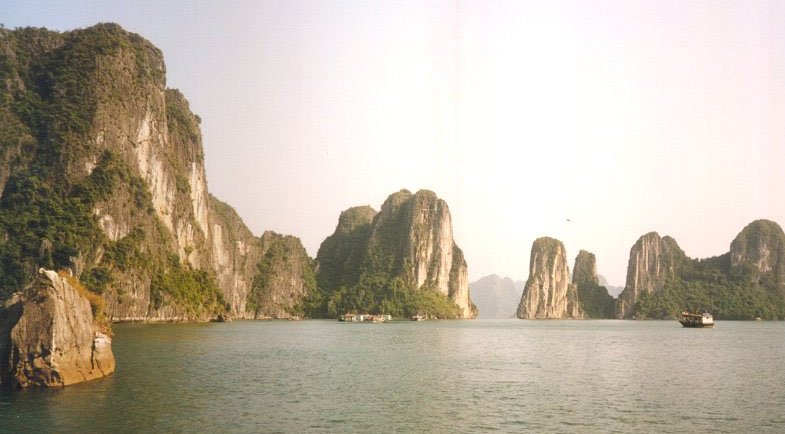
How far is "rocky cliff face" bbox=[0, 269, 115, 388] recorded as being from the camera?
30172mm

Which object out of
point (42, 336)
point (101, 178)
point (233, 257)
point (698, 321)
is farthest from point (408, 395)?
point (233, 257)

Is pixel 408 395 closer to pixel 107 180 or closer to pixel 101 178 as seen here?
pixel 107 180

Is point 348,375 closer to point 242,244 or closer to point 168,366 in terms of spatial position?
point 168,366

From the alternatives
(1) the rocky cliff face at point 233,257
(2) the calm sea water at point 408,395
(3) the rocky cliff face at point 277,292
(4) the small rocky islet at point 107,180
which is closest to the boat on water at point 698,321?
(2) the calm sea water at point 408,395

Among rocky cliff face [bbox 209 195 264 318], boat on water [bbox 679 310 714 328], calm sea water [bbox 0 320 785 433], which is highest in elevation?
rocky cliff face [bbox 209 195 264 318]

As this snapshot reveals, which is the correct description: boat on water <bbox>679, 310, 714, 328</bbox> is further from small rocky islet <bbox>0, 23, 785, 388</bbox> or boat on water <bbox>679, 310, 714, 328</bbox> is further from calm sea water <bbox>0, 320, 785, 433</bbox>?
small rocky islet <bbox>0, 23, 785, 388</bbox>

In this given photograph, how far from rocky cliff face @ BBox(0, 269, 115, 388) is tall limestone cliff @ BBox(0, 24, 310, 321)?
69665 millimetres

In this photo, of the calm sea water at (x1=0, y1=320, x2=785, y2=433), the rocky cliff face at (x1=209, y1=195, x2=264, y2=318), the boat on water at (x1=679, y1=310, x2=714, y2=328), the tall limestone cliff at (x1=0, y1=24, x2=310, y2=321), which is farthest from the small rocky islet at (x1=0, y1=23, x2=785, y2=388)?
the boat on water at (x1=679, y1=310, x2=714, y2=328)

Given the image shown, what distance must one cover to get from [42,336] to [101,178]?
8873 centimetres

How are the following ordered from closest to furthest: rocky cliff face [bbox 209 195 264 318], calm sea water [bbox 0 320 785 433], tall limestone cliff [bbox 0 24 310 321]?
calm sea water [bbox 0 320 785 433] → tall limestone cliff [bbox 0 24 310 321] → rocky cliff face [bbox 209 195 264 318]

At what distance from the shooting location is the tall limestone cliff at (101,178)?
10162 cm

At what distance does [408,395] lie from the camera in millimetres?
32562

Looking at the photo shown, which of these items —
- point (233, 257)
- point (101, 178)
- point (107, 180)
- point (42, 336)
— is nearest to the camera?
point (42, 336)

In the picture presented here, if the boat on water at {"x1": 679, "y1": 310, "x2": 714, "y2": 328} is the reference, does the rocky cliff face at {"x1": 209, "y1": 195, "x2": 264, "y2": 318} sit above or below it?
above
